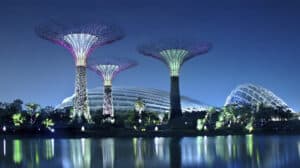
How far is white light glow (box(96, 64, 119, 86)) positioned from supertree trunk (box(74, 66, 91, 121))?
17.3m

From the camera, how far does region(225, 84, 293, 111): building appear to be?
150 meters

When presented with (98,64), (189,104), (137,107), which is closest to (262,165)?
(98,64)

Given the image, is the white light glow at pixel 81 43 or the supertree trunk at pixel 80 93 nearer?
the white light glow at pixel 81 43

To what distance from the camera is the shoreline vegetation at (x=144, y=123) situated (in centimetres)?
6819

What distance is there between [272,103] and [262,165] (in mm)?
135072

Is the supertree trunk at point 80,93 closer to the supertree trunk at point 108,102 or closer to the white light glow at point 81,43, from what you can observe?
the white light glow at point 81,43

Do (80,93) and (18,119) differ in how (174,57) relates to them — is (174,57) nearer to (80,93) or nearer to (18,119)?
(80,93)

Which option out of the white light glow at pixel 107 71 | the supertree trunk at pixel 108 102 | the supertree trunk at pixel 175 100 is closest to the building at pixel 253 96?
the supertree trunk at pixel 108 102

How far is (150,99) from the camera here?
547ft

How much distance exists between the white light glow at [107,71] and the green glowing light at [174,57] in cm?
1560

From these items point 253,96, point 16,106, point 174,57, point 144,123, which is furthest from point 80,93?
point 253,96

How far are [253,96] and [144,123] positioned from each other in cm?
6465

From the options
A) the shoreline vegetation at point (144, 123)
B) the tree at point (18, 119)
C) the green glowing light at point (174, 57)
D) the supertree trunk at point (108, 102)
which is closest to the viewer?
the shoreline vegetation at point (144, 123)

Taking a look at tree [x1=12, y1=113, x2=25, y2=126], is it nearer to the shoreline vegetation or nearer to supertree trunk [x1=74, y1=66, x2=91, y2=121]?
the shoreline vegetation
